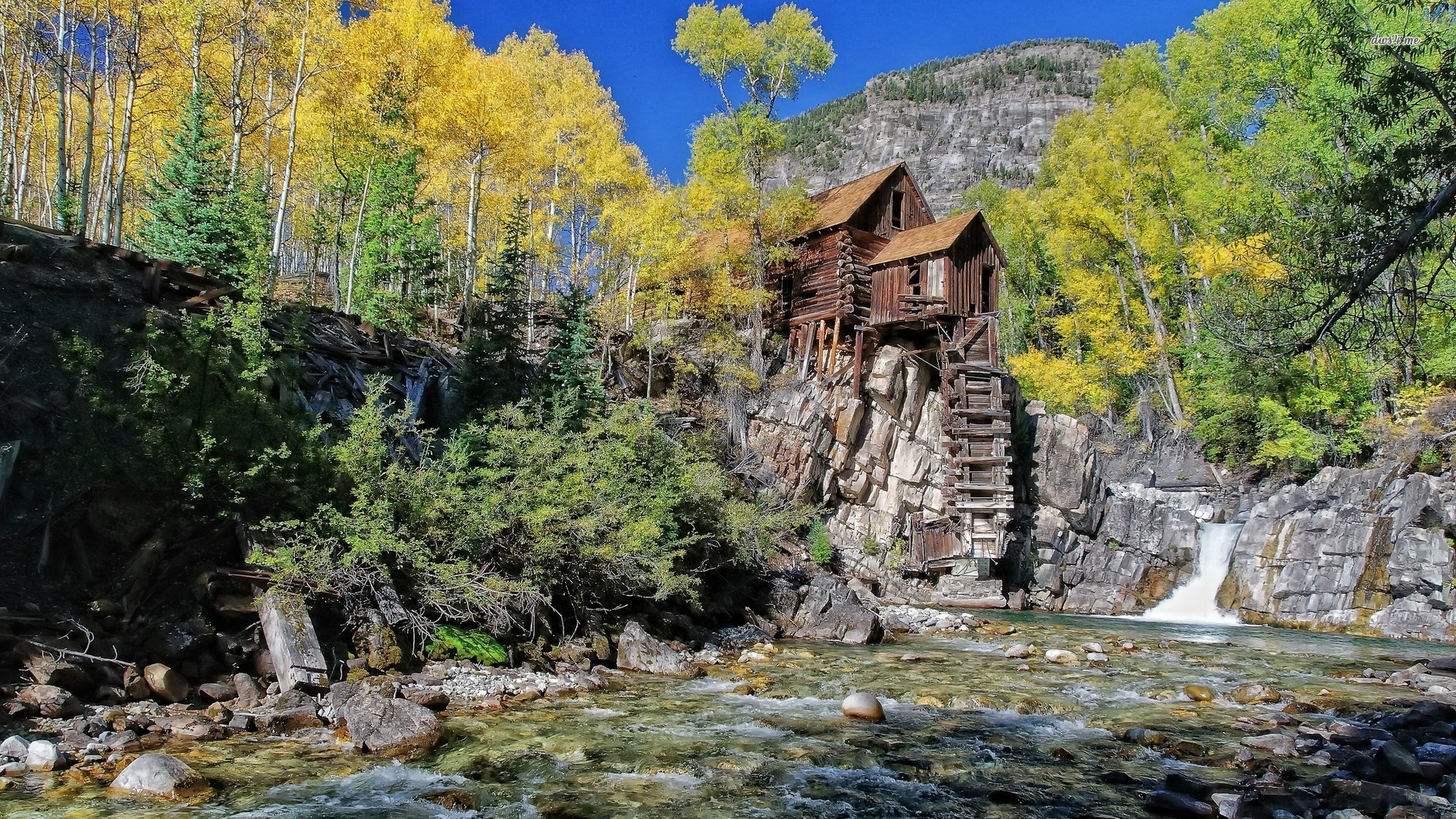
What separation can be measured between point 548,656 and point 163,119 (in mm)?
24287

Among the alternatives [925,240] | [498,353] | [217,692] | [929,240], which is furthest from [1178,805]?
[925,240]

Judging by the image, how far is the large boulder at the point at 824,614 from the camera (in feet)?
50.7

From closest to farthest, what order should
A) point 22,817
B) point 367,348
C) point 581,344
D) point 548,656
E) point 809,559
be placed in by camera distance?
point 22,817, point 548,656, point 367,348, point 581,344, point 809,559

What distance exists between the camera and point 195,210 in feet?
47.5

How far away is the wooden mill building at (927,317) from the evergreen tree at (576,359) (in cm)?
1088

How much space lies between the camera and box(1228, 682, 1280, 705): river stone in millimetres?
10109

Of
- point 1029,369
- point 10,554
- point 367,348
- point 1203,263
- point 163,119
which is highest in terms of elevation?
point 163,119

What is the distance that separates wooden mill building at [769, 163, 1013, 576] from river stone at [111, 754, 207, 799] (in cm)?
2043

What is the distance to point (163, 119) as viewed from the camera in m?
24.2

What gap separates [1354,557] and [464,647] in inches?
800

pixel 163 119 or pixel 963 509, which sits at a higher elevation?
pixel 163 119

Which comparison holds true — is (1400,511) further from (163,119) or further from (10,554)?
(163,119)

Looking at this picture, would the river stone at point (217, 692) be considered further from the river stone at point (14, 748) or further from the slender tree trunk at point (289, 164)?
the slender tree trunk at point (289, 164)

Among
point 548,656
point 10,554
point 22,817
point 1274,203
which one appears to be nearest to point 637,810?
point 22,817
